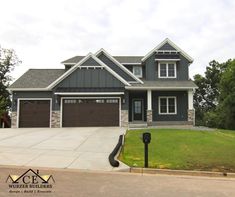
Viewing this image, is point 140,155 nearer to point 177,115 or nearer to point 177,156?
point 177,156

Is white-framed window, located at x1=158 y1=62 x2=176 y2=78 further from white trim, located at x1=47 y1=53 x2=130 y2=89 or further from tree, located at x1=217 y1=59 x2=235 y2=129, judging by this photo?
tree, located at x1=217 y1=59 x2=235 y2=129

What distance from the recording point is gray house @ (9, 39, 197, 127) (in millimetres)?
25781

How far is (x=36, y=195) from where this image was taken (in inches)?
268

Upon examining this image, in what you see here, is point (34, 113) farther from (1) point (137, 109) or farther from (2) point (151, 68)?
(2) point (151, 68)

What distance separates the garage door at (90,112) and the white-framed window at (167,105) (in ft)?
13.9

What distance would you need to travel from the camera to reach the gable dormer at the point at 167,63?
1134 inches

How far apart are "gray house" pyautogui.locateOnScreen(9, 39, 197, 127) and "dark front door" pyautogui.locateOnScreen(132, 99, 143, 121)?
127 mm

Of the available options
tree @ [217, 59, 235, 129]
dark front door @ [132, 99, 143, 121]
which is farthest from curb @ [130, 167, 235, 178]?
tree @ [217, 59, 235, 129]

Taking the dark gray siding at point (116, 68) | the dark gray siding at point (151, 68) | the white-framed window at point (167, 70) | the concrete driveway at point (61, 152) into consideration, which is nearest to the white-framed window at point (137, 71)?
the dark gray siding at point (151, 68)

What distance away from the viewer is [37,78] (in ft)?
93.5

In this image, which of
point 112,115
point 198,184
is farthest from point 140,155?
point 112,115

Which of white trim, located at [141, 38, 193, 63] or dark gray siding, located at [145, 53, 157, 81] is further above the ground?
white trim, located at [141, 38, 193, 63]

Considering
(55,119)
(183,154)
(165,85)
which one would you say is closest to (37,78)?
(55,119)

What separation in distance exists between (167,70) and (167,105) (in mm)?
3452
